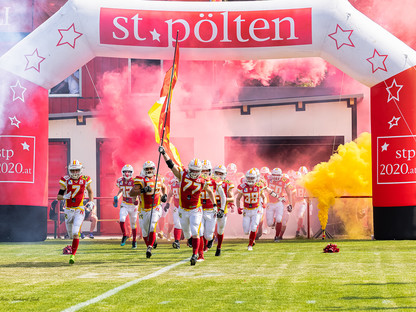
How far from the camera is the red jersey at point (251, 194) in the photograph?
17.2m

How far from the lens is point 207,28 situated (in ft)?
59.9

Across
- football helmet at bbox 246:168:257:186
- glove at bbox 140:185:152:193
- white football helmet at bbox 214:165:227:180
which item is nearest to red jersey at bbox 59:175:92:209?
glove at bbox 140:185:152:193

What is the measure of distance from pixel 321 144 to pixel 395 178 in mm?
8395

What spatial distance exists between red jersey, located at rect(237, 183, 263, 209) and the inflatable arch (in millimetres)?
3049

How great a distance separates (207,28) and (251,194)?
414 centimetres

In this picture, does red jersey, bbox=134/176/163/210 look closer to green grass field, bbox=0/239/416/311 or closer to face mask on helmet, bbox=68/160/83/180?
green grass field, bbox=0/239/416/311

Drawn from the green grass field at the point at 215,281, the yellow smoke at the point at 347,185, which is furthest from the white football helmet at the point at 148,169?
the yellow smoke at the point at 347,185

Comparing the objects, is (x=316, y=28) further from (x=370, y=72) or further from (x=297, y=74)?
(x=297, y=74)

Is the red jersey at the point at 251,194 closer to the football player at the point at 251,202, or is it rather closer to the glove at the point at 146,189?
the football player at the point at 251,202

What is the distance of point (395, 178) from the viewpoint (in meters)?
18.0

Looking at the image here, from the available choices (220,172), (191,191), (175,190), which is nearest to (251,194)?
(220,172)

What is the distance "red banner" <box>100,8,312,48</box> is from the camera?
18047 millimetres

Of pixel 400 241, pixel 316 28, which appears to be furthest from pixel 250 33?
pixel 400 241

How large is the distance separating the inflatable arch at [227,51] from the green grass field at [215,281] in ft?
9.21
